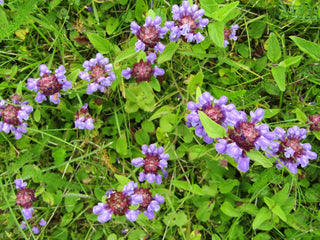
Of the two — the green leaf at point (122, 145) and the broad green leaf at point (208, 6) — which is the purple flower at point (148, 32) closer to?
the broad green leaf at point (208, 6)

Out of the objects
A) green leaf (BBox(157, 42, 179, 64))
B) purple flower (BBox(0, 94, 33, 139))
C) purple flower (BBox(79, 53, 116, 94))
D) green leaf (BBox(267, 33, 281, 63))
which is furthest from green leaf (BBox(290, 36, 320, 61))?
purple flower (BBox(0, 94, 33, 139))

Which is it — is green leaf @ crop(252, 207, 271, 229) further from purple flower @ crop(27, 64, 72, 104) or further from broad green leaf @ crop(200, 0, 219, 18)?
purple flower @ crop(27, 64, 72, 104)

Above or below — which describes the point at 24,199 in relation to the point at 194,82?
below

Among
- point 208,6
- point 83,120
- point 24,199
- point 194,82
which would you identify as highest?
point 208,6

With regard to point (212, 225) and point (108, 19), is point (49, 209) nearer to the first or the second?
point (212, 225)

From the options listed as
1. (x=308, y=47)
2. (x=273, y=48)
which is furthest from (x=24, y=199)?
(x=308, y=47)

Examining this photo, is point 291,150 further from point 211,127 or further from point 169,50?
point 169,50

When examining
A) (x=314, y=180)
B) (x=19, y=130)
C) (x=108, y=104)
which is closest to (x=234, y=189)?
(x=314, y=180)

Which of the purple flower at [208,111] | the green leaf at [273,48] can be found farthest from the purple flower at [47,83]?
the green leaf at [273,48]
